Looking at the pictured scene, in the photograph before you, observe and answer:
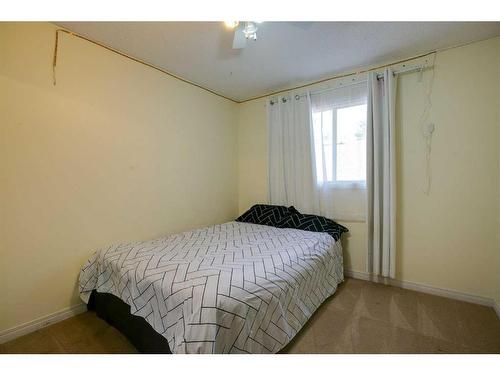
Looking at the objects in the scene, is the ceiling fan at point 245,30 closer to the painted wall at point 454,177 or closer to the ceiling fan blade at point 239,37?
the ceiling fan blade at point 239,37

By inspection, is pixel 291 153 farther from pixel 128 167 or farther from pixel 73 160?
pixel 73 160

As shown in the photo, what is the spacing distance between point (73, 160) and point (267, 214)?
2.03m

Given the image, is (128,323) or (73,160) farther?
(73,160)

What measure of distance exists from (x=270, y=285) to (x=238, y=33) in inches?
65.3

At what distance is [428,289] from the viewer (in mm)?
2193

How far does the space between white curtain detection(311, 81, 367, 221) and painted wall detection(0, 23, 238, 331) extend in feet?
5.28

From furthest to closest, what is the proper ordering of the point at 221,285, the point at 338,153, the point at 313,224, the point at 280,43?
1. the point at 338,153
2. the point at 313,224
3. the point at 280,43
4. the point at 221,285

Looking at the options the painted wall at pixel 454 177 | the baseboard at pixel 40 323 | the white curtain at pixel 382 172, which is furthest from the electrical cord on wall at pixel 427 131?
the baseboard at pixel 40 323

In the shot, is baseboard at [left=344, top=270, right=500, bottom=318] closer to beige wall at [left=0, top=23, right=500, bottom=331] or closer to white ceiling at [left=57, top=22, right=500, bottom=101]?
beige wall at [left=0, top=23, right=500, bottom=331]

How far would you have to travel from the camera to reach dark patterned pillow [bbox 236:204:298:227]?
276cm

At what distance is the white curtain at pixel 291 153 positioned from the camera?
2773 mm

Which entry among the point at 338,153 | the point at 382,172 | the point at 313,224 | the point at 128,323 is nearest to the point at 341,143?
the point at 338,153
